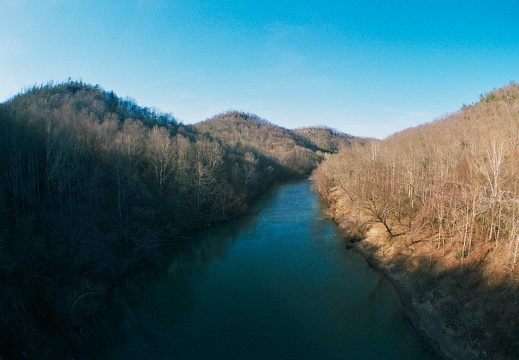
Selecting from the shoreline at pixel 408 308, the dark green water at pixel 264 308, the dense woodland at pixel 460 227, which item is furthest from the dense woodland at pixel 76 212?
the dense woodland at pixel 460 227

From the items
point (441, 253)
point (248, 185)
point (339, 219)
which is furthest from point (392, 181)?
point (248, 185)

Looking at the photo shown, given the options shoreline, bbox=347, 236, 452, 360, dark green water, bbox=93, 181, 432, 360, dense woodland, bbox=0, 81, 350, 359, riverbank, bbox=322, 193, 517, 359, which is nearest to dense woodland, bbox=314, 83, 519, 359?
riverbank, bbox=322, 193, 517, 359

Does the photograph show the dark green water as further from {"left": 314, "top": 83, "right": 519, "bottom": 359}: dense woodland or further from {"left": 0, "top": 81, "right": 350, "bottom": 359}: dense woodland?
{"left": 314, "top": 83, "right": 519, "bottom": 359}: dense woodland

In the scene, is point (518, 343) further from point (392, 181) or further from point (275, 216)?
point (275, 216)

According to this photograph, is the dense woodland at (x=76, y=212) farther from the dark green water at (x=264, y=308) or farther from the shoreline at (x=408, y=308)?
the shoreline at (x=408, y=308)

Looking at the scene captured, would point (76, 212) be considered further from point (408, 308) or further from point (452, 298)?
point (452, 298)

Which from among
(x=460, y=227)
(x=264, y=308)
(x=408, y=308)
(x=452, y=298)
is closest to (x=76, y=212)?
(x=264, y=308)
